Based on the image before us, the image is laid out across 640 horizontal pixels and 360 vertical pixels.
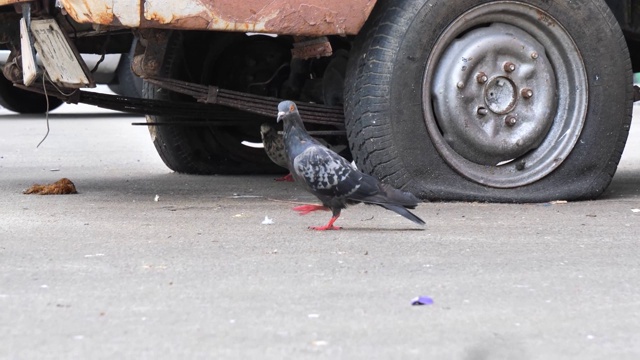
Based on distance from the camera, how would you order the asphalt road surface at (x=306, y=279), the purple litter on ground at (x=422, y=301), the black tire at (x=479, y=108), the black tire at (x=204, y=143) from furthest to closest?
1. the black tire at (x=204, y=143)
2. the black tire at (x=479, y=108)
3. the purple litter on ground at (x=422, y=301)
4. the asphalt road surface at (x=306, y=279)

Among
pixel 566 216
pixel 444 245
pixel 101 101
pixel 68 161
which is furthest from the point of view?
pixel 68 161

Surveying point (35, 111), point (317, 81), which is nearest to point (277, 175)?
point (317, 81)

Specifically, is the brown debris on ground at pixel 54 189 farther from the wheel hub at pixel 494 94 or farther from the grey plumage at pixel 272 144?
the wheel hub at pixel 494 94

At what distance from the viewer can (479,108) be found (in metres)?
5.89

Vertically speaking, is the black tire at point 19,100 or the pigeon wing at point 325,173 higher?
the pigeon wing at point 325,173

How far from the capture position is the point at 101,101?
6.67 m

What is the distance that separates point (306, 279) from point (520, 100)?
2487 millimetres

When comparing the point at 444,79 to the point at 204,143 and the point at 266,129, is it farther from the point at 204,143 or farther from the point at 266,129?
the point at 204,143

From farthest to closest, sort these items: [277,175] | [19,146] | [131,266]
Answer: [19,146] < [277,175] < [131,266]

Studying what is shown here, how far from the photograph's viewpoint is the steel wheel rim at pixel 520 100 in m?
5.86

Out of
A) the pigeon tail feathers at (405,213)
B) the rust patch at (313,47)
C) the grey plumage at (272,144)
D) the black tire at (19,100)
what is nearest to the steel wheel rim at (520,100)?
the rust patch at (313,47)

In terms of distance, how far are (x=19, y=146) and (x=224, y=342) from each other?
27.8 ft

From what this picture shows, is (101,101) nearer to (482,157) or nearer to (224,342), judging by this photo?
(482,157)

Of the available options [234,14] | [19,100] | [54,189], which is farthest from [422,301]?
[19,100]
